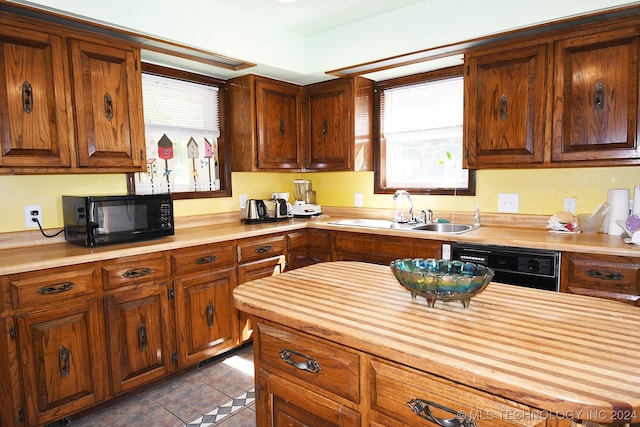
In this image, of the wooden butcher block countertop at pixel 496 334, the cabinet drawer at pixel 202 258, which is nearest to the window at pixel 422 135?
the cabinet drawer at pixel 202 258

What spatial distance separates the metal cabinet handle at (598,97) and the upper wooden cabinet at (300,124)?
1.69 meters

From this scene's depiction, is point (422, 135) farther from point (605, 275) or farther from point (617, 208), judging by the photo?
point (605, 275)

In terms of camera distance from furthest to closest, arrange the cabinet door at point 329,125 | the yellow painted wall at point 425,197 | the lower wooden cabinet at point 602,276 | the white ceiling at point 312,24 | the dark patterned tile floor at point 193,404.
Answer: the cabinet door at point 329,125
the yellow painted wall at point 425,197
the white ceiling at point 312,24
the dark patterned tile floor at point 193,404
the lower wooden cabinet at point 602,276

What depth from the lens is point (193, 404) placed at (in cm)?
234

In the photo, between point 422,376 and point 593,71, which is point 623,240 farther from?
point 422,376

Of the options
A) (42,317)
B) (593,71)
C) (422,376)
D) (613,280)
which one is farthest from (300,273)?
(593,71)

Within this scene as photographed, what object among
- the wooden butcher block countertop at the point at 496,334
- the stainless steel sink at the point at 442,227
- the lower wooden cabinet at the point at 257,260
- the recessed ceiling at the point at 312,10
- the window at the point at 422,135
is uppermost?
the recessed ceiling at the point at 312,10

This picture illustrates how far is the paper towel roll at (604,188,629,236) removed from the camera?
2.40 meters

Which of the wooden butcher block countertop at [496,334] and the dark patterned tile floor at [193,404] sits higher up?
the wooden butcher block countertop at [496,334]

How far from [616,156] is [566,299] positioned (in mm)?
1424

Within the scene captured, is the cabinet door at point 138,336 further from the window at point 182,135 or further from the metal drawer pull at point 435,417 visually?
the metal drawer pull at point 435,417

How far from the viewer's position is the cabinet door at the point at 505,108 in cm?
246

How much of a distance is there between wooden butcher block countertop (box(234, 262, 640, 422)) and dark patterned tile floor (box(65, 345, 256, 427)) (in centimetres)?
119

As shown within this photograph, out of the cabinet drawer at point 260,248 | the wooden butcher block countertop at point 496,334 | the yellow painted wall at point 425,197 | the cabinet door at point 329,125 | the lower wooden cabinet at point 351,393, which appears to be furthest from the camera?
the cabinet door at point 329,125
